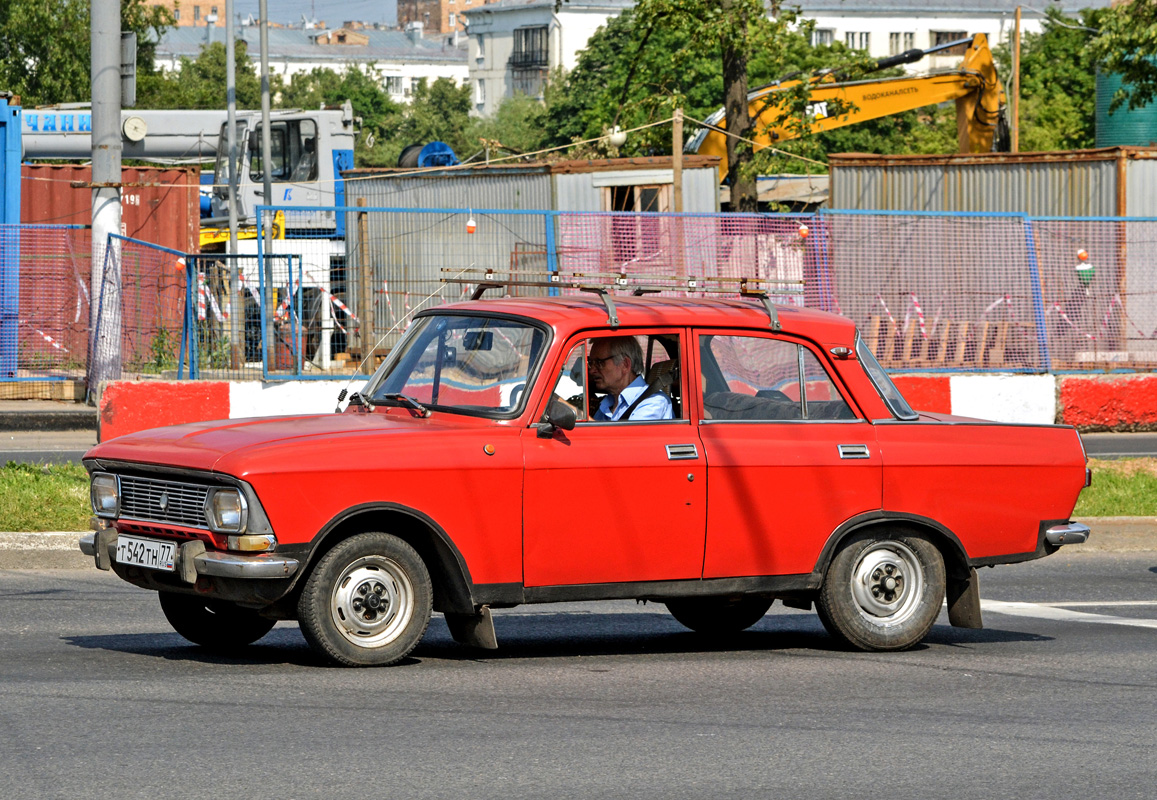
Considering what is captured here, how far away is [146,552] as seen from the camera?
691cm

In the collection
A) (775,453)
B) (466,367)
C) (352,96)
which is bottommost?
(775,453)

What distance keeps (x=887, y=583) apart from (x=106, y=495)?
144 inches

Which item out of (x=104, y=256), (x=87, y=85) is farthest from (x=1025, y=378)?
(x=87, y=85)

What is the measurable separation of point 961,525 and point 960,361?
417 inches

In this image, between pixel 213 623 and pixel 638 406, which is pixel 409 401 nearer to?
pixel 638 406

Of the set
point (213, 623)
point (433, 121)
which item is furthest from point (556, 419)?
point (433, 121)

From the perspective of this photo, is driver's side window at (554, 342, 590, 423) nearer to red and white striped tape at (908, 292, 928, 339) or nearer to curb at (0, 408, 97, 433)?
red and white striped tape at (908, 292, 928, 339)

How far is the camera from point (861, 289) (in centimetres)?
1886

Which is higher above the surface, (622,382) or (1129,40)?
(1129,40)

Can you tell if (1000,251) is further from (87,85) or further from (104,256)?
(87,85)

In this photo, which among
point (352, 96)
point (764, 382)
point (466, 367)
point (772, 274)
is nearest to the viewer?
point (466, 367)

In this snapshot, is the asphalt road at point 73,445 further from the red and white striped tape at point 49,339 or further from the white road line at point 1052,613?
the white road line at point 1052,613

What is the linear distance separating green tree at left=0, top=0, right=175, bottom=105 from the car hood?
54.0 meters

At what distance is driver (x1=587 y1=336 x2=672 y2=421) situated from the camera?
749cm
